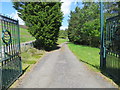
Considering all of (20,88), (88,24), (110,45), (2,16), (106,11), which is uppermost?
(106,11)

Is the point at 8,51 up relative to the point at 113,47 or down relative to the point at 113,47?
down

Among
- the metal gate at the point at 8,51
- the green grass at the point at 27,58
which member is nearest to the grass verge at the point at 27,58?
the green grass at the point at 27,58

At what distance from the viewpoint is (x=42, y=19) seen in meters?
19.9

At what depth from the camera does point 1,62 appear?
5766mm

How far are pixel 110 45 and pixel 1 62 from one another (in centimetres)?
580

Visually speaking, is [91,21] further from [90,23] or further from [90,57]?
[90,57]

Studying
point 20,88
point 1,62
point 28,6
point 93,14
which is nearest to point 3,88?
point 20,88

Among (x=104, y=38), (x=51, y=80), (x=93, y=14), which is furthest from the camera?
(x=93, y=14)

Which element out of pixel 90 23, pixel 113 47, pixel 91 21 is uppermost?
pixel 91 21

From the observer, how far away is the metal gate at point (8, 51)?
19.6ft

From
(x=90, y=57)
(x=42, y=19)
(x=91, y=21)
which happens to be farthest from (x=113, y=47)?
(x=91, y=21)

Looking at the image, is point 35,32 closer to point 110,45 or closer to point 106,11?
point 110,45

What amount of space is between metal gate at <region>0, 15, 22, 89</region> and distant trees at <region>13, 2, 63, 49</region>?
1213cm

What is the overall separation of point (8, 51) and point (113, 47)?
538cm
